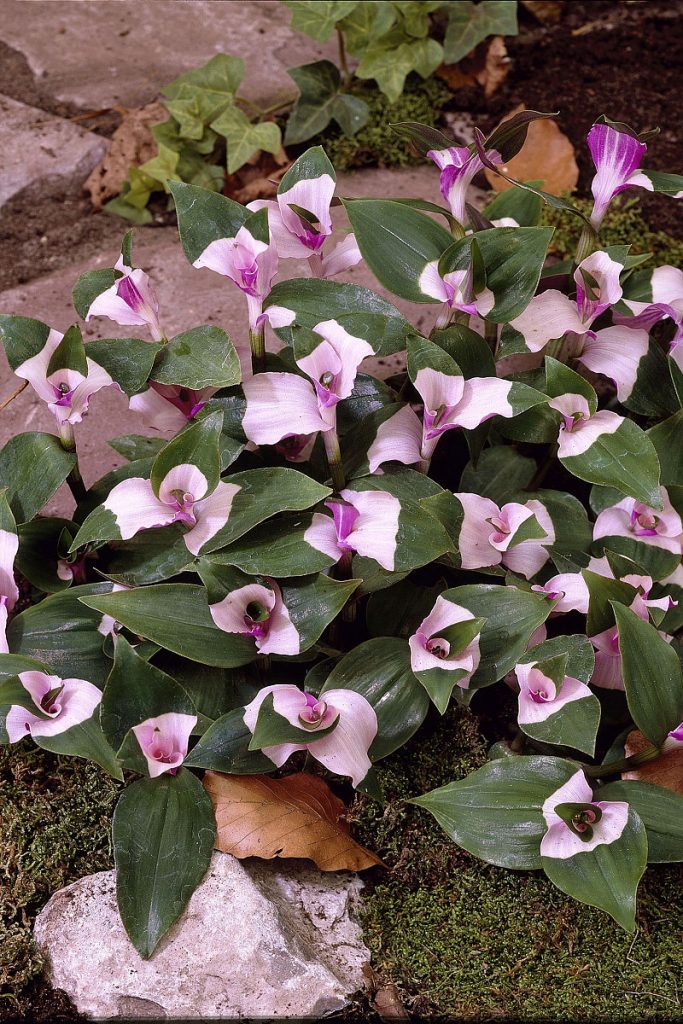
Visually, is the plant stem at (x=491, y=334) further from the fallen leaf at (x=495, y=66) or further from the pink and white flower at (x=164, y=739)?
the fallen leaf at (x=495, y=66)

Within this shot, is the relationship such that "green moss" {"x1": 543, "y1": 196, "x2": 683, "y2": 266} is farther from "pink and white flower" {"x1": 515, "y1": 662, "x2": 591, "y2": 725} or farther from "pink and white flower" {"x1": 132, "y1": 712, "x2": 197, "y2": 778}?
"pink and white flower" {"x1": 132, "y1": 712, "x2": 197, "y2": 778}

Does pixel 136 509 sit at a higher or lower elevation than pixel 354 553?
higher

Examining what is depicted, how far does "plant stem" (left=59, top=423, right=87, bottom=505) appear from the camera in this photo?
1605 mm

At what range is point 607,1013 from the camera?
1369 millimetres

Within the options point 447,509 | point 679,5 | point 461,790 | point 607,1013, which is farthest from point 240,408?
point 679,5

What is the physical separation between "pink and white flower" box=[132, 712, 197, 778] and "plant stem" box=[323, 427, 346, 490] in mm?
457

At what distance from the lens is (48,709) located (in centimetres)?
142

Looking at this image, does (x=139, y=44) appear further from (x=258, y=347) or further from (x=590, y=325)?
(x=590, y=325)

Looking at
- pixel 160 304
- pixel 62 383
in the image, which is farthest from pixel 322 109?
pixel 62 383

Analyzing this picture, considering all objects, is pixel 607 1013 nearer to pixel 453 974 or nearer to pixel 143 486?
pixel 453 974

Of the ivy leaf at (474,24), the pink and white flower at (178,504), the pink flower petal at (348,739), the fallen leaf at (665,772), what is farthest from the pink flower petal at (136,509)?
the ivy leaf at (474,24)

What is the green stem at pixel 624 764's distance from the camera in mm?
1425

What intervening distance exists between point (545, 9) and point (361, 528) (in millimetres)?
2492

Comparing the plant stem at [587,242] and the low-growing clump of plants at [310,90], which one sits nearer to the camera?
the plant stem at [587,242]
